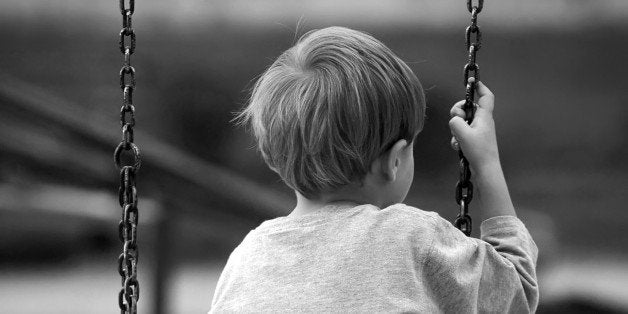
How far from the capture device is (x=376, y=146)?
616 millimetres

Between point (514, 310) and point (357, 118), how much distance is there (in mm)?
172

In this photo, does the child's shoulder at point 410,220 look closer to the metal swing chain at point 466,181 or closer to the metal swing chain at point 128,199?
the metal swing chain at point 466,181

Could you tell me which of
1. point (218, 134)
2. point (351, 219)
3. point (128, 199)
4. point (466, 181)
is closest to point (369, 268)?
point (351, 219)

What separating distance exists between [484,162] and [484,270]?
4.2 inches

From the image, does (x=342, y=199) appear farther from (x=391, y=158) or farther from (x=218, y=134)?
(x=218, y=134)

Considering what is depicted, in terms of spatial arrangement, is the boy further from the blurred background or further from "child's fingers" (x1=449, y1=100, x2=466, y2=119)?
the blurred background

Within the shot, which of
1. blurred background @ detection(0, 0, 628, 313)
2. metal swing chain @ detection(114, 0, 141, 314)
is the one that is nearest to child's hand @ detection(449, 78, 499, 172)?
metal swing chain @ detection(114, 0, 141, 314)

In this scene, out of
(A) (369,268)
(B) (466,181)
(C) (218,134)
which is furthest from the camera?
(C) (218,134)

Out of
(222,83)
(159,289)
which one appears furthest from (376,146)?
(222,83)

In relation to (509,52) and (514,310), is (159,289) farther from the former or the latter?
(509,52)

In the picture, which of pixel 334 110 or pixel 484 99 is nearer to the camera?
pixel 334 110

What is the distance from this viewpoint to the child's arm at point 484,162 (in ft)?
2.24

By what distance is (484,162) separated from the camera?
69cm

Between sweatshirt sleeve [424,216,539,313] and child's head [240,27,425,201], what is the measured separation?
7 cm
